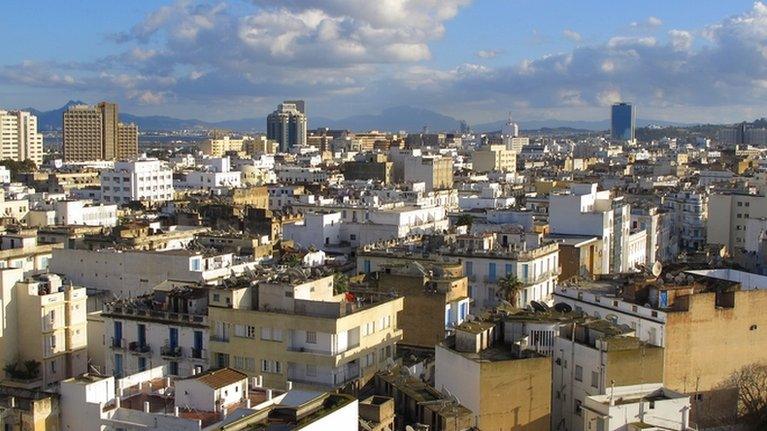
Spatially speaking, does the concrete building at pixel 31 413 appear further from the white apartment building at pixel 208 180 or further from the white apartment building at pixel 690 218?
the white apartment building at pixel 208 180

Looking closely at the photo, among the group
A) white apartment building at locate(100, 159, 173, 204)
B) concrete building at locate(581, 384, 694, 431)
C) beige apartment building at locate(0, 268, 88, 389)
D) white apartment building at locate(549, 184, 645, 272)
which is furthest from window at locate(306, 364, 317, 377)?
white apartment building at locate(100, 159, 173, 204)

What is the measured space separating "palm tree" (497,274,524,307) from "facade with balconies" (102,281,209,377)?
1698 cm

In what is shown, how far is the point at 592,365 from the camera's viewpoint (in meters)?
31.3

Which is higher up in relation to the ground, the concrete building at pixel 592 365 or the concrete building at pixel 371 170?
the concrete building at pixel 371 170

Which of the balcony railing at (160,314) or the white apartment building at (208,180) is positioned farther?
the white apartment building at (208,180)

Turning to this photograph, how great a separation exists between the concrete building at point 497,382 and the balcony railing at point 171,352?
10310mm

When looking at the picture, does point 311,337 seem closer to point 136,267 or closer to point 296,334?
point 296,334

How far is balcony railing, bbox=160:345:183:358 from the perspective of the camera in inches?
1433

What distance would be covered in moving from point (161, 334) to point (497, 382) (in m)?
13.8

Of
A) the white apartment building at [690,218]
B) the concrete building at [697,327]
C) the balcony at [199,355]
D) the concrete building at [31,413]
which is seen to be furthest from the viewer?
the white apartment building at [690,218]

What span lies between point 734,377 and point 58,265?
3609cm

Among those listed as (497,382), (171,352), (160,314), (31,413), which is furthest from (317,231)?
(31,413)

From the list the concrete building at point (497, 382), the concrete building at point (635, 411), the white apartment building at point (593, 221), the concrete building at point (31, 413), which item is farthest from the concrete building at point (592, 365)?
the white apartment building at point (593, 221)

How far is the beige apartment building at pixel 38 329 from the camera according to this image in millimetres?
42031
